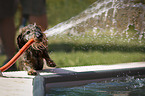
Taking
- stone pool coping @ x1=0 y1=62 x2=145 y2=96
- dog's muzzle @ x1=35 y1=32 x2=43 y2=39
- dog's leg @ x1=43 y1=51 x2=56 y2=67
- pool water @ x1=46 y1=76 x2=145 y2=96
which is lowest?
pool water @ x1=46 y1=76 x2=145 y2=96

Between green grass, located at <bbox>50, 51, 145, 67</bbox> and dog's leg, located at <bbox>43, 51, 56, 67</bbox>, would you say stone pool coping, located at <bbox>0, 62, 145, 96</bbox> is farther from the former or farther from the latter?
green grass, located at <bbox>50, 51, 145, 67</bbox>

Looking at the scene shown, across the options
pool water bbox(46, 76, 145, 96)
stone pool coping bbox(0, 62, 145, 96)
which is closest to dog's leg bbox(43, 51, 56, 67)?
stone pool coping bbox(0, 62, 145, 96)

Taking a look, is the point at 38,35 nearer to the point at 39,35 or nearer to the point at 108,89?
the point at 39,35

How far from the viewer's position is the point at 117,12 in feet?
19.5

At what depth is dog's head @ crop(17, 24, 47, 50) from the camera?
2838 millimetres

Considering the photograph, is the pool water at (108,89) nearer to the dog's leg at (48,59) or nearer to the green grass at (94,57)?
the dog's leg at (48,59)

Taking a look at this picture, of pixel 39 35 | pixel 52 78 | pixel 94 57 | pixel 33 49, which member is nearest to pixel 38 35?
pixel 39 35

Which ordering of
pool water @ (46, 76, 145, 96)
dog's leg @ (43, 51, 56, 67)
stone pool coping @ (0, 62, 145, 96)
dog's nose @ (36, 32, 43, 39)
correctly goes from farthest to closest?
dog's leg @ (43, 51, 56, 67)
dog's nose @ (36, 32, 43, 39)
pool water @ (46, 76, 145, 96)
stone pool coping @ (0, 62, 145, 96)

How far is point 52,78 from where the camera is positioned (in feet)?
9.83

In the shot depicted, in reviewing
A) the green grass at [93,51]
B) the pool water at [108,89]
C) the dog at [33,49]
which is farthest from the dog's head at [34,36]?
the green grass at [93,51]

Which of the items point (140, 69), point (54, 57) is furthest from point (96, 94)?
point (54, 57)

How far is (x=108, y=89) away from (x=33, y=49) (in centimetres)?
118

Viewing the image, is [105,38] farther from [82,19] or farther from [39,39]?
[39,39]

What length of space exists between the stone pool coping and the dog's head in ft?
1.30
